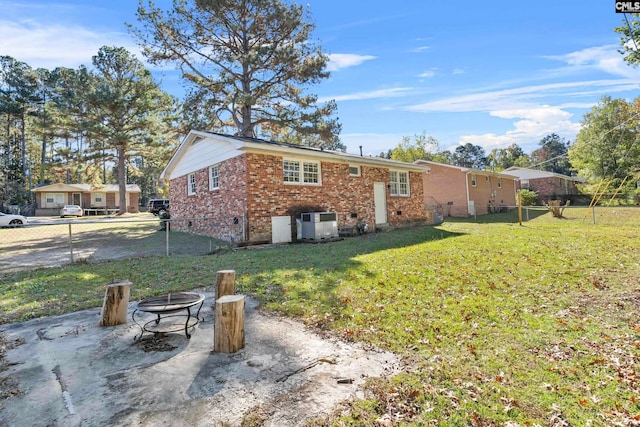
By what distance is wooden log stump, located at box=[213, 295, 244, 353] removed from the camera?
11.6 feet

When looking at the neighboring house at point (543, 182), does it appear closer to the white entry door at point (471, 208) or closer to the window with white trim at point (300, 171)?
the white entry door at point (471, 208)

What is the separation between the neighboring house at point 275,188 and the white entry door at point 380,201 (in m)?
0.05

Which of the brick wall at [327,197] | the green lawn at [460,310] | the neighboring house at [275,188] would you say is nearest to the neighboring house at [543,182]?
the brick wall at [327,197]

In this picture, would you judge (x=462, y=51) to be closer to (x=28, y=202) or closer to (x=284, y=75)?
(x=284, y=75)

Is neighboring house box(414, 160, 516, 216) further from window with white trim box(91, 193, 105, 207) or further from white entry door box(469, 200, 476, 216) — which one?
window with white trim box(91, 193, 105, 207)

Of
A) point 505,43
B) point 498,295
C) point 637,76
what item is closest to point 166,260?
point 498,295

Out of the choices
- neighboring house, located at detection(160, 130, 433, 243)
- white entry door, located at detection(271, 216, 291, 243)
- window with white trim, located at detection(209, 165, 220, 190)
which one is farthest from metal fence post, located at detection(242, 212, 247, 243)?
window with white trim, located at detection(209, 165, 220, 190)

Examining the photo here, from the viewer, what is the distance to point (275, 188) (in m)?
12.5

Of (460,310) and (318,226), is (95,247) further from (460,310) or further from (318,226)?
(460,310)

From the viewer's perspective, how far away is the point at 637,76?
54.7 feet

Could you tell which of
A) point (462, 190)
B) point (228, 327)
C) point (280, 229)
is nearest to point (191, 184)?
point (280, 229)

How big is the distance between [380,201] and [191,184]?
9.45m

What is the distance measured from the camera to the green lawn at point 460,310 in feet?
8.75

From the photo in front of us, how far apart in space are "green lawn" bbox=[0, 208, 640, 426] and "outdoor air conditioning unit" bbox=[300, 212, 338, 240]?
2.58 m
